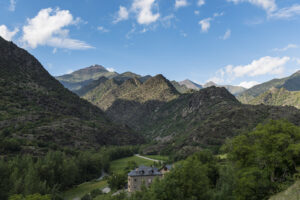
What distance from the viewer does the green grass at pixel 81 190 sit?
10075 cm

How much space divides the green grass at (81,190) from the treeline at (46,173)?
3.26m

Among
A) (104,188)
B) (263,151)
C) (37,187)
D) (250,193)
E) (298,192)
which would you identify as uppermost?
(263,151)

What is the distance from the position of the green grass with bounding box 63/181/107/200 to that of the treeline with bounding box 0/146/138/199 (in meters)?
3.26

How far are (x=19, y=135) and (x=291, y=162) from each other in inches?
6208

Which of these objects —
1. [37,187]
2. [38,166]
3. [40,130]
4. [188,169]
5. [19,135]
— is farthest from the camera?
[40,130]

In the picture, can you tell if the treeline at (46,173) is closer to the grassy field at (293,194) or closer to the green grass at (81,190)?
the green grass at (81,190)

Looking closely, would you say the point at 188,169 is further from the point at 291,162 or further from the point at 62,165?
the point at 62,165

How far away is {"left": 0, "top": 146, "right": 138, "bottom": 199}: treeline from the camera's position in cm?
7425

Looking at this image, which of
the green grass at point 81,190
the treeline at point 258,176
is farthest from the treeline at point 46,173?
the treeline at point 258,176

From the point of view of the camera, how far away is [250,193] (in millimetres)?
43906

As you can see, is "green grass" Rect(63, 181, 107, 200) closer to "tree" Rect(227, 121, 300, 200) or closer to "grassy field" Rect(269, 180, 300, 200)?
"tree" Rect(227, 121, 300, 200)

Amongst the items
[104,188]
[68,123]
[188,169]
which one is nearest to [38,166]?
[104,188]

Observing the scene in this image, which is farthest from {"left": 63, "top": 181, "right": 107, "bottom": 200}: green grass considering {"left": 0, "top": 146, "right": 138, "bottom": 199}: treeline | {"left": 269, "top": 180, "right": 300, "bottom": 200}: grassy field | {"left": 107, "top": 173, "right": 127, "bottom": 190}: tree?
{"left": 269, "top": 180, "right": 300, "bottom": 200}: grassy field

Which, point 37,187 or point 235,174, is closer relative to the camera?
point 235,174
